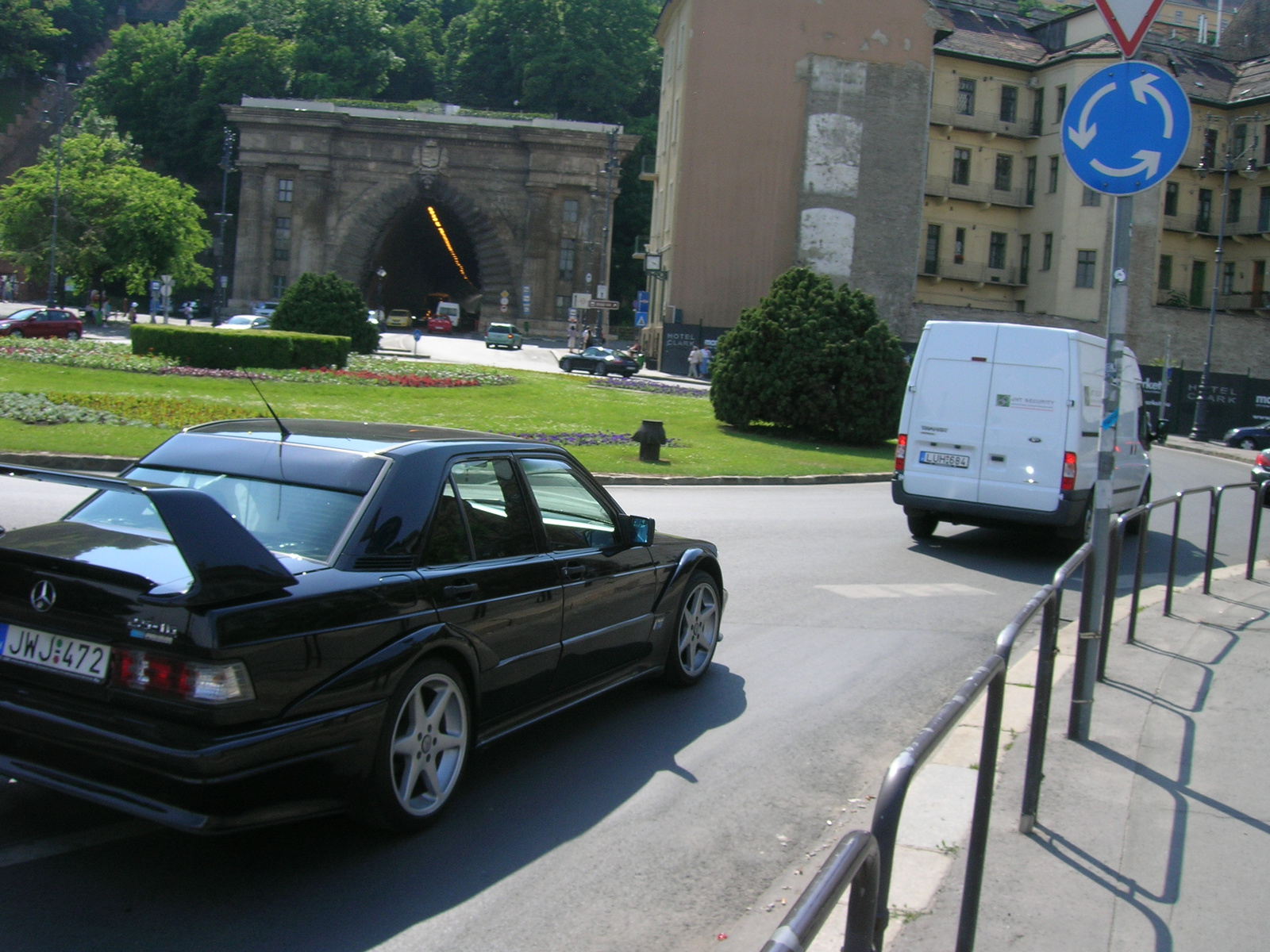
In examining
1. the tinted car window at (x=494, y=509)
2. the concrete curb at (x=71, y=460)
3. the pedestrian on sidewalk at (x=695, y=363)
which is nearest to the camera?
the tinted car window at (x=494, y=509)

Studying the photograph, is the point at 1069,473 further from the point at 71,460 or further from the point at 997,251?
the point at 997,251

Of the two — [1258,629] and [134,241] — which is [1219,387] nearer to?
[1258,629]

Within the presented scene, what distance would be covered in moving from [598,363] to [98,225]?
111 ft

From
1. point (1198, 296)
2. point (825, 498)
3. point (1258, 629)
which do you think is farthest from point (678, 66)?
point (1258, 629)

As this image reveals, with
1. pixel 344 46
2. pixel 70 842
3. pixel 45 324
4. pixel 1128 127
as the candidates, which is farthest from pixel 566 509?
pixel 344 46

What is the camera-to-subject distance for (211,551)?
3.95 meters

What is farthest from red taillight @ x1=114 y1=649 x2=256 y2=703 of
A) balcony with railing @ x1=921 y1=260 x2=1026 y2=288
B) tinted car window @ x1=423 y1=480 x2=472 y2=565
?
balcony with railing @ x1=921 y1=260 x2=1026 y2=288

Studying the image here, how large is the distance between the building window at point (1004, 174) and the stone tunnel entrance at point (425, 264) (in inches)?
1528

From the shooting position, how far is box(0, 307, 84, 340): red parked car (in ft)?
156

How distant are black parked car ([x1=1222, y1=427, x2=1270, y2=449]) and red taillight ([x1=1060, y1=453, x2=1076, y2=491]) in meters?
34.7

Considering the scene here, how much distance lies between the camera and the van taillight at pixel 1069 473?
491 inches

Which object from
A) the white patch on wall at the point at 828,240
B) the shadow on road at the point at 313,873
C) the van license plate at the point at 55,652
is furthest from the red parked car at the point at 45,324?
the shadow on road at the point at 313,873

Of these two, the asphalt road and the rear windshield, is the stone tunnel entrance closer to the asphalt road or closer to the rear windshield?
the asphalt road

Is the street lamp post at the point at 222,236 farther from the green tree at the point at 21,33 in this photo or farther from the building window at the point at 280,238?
the green tree at the point at 21,33
